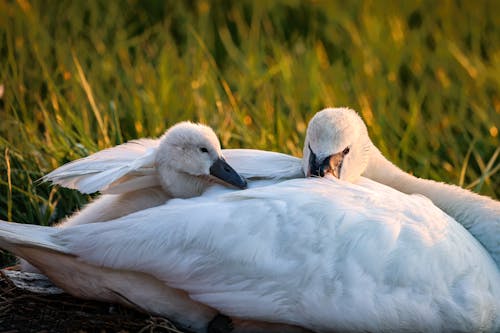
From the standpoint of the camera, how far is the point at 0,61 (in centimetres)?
682

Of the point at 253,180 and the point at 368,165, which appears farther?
the point at 368,165

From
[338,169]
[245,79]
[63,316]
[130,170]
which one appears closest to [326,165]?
[338,169]

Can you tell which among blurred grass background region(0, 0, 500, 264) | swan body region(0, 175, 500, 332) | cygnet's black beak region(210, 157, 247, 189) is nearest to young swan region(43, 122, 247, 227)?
cygnet's black beak region(210, 157, 247, 189)

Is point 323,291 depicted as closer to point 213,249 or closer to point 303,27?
point 213,249

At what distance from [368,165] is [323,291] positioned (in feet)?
3.69

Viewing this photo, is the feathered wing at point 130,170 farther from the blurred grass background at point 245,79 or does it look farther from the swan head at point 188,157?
the blurred grass background at point 245,79

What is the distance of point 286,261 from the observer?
368cm

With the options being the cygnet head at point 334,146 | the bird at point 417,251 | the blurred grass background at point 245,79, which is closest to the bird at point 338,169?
the cygnet head at point 334,146

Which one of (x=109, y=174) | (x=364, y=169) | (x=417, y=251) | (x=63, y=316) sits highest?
(x=109, y=174)

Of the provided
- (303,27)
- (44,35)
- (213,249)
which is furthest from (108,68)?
(213,249)

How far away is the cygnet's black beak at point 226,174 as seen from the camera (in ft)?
13.5

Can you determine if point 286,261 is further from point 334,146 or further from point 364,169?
point 364,169

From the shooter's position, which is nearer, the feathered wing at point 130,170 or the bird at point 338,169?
the feathered wing at point 130,170

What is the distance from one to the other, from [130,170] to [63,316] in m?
0.63
